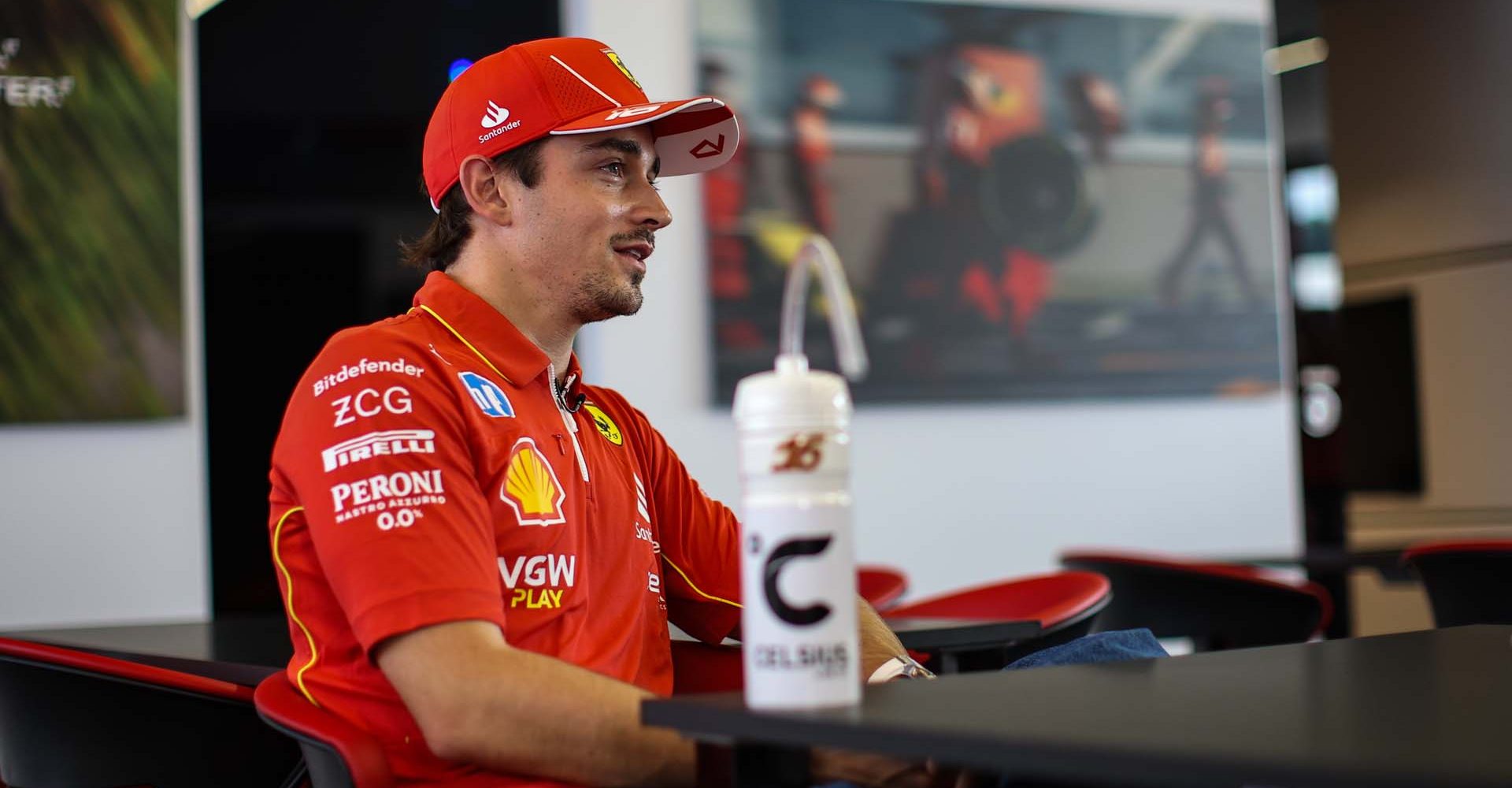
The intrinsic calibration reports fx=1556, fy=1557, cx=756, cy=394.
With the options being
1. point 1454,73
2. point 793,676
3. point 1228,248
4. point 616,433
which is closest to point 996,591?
point 616,433

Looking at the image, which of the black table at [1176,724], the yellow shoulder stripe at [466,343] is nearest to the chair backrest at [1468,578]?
the black table at [1176,724]

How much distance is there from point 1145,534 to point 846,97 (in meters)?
1.83

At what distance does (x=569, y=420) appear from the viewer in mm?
1717

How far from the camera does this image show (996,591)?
277cm

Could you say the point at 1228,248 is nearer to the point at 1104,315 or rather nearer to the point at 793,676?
the point at 1104,315

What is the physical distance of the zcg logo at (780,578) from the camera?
920mm

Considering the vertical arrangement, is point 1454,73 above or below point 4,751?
above

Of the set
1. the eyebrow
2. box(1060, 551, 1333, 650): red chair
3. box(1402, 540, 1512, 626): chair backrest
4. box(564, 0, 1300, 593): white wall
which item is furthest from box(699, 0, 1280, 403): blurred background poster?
the eyebrow

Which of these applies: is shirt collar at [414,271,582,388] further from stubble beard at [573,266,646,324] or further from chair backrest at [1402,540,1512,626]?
chair backrest at [1402,540,1512,626]

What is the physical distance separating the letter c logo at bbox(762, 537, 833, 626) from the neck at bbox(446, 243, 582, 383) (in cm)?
88

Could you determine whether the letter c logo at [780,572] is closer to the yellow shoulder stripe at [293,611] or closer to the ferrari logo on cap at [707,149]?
the yellow shoulder stripe at [293,611]

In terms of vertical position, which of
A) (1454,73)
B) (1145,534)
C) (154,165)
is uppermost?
(1454,73)

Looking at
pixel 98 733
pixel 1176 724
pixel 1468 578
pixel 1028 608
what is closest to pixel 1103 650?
pixel 1176 724

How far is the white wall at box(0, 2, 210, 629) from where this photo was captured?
157 inches
